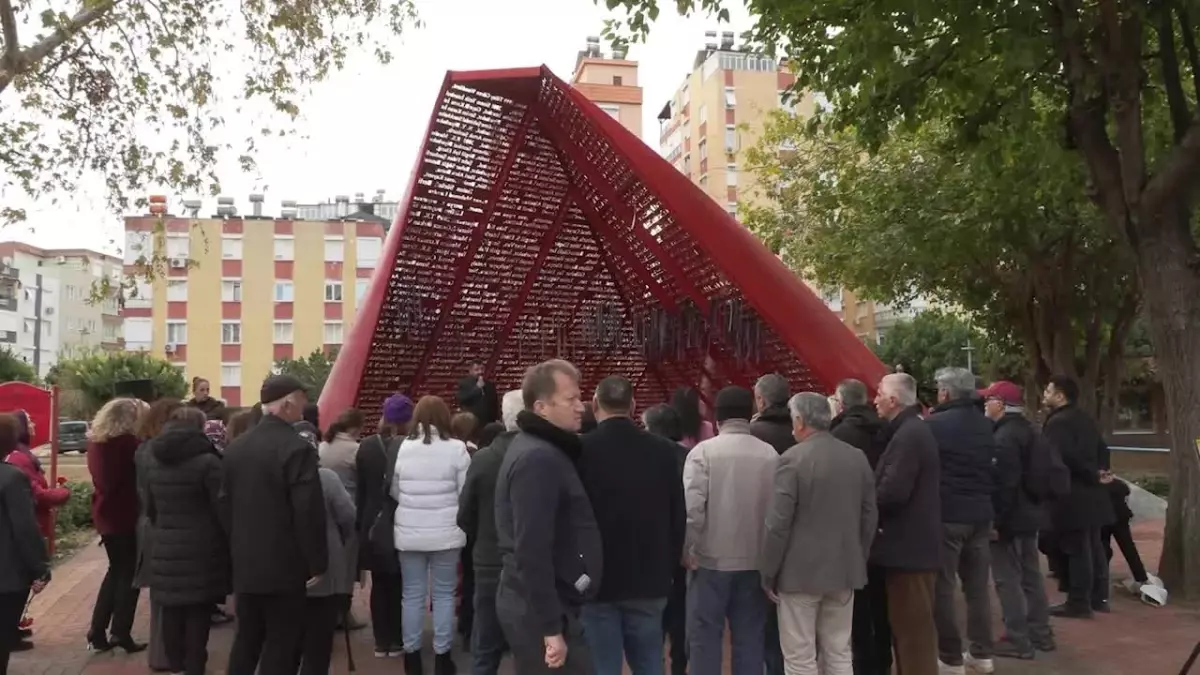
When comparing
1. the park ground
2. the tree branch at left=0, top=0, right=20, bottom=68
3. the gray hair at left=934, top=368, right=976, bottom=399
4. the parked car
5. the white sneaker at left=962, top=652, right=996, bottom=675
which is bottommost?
the parked car

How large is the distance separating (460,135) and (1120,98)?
22.2 ft

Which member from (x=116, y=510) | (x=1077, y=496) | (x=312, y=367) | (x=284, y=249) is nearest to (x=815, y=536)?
(x=1077, y=496)

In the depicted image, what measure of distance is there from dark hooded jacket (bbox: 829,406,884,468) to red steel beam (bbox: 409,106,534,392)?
6813mm

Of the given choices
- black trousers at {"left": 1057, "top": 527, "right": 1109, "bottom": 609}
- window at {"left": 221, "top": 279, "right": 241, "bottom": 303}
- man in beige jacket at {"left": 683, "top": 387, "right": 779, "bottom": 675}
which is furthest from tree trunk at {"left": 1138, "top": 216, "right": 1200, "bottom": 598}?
window at {"left": 221, "top": 279, "right": 241, "bottom": 303}

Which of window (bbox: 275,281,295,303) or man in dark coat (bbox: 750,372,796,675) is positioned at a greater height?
window (bbox: 275,281,295,303)

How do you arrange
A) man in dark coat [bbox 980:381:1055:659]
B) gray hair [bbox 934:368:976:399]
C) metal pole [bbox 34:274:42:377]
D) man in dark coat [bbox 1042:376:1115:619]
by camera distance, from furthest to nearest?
metal pole [bbox 34:274:42:377], man in dark coat [bbox 1042:376:1115:619], man in dark coat [bbox 980:381:1055:659], gray hair [bbox 934:368:976:399]

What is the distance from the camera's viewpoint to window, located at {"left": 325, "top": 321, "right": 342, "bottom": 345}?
57.3 m

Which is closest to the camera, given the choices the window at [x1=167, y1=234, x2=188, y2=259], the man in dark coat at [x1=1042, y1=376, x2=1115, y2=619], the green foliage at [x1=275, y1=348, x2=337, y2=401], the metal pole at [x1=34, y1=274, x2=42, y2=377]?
the man in dark coat at [x1=1042, y1=376, x2=1115, y2=619]

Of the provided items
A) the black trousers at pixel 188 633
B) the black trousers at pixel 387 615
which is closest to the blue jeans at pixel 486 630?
the black trousers at pixel 188 633

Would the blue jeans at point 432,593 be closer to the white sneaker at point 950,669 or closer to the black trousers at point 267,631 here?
the black trousers at point 267,631

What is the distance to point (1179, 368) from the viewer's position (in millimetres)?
8500

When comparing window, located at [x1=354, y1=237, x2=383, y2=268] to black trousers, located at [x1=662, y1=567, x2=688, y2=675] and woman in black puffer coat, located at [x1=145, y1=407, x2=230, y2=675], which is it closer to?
woman in black puffer coat, located at [x1=145, y1=407, x2=230, y2=675]

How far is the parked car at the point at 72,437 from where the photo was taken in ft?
113

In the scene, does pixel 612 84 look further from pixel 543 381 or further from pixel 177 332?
pixel 543 381
